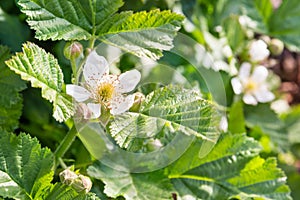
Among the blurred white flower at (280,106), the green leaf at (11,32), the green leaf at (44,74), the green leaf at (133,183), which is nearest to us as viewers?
the green leaf at (44,74)

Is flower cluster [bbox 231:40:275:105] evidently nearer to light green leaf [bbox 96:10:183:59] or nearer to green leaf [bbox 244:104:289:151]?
green leaf [bbox 244:104:289:151]

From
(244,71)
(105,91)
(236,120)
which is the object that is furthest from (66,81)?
(244,71)

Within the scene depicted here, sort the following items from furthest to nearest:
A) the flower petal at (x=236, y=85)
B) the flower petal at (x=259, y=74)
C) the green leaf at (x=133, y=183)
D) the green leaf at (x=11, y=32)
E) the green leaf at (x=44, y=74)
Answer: the flower petal at (x=259, y=74) < the flower petal at (x=236, y=85) < the green leaf at (x=11, y=32) < the green leaf at (x=133, y=183) < the green leaf at (x=44, y=74)

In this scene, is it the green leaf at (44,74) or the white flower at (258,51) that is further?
the white flower at (258,51)

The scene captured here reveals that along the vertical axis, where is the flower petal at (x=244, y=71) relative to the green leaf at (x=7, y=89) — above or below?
above

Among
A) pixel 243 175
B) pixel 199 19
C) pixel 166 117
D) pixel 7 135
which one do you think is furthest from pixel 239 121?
pixel 7 135

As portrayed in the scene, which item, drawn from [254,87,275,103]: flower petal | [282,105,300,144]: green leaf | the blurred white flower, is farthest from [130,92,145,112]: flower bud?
the blurred white flower

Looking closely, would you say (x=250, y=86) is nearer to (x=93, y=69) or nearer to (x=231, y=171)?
(x=231, y=171)

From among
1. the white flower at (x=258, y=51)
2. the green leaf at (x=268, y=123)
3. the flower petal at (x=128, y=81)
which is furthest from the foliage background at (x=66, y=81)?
the flower petal at (x=128, y=81)

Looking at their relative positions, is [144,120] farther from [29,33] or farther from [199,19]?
[199,19]

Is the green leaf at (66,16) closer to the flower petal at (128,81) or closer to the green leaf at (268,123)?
the flower petal at (128,81)
